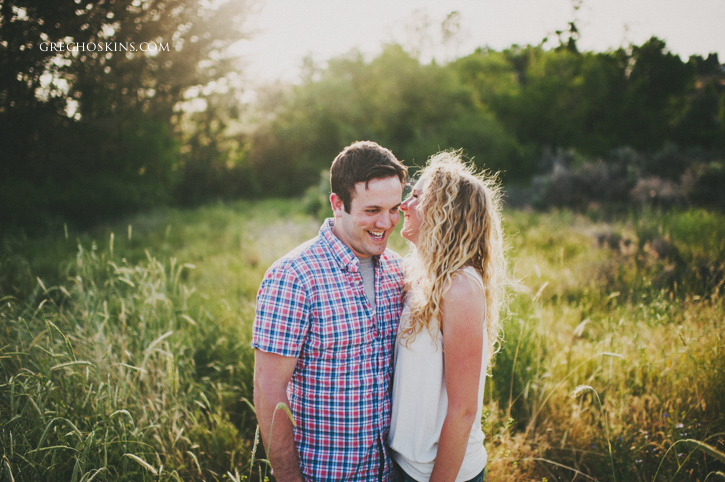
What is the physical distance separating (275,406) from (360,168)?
1.17 m

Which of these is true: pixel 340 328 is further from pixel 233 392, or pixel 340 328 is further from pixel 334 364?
pixel 233 392

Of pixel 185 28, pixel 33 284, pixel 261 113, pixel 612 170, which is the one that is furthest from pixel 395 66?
pixel 33 284

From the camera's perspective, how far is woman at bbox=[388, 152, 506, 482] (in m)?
1.49

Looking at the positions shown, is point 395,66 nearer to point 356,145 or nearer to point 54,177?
point 54,177

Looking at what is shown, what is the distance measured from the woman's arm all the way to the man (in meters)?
0.35

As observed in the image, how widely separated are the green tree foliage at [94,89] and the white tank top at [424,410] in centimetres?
662

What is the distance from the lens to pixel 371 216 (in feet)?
5.85

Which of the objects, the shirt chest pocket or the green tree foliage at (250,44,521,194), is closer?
the shirt chest pocket

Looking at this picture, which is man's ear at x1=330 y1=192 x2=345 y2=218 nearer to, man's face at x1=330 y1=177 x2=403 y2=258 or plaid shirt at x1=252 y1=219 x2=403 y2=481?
man's face at x1=330 y1=177 x2=403 y2=258

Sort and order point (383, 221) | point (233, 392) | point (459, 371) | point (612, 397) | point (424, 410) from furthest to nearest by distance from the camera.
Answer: point (233, 392)
point (612, 397)
point (383, 221)
point (424, 410)
point (459, 371)

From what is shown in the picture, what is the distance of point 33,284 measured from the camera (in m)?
4.60

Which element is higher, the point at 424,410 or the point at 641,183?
the point at 641,183

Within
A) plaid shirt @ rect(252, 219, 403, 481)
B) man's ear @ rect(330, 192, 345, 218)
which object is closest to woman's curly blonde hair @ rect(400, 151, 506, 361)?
plaid shirt @ rect(252, 219, 403, 481)

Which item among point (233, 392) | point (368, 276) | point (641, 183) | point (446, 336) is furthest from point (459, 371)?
point (641, 183)
